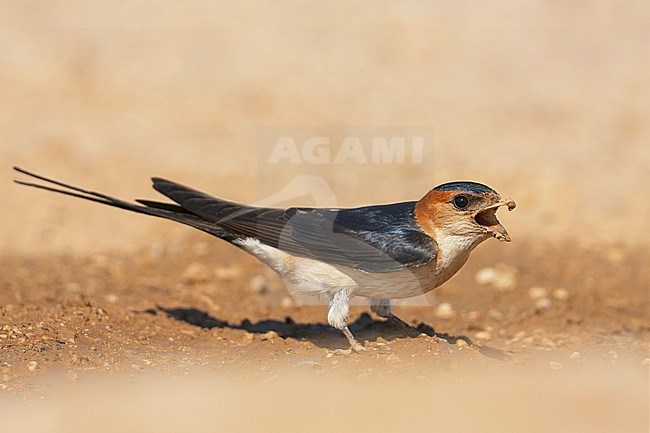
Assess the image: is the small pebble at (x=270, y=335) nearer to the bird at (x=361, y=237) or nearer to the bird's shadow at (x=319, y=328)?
the bird's shadow at (x=319, y=328)

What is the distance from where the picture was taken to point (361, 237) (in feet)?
22.9

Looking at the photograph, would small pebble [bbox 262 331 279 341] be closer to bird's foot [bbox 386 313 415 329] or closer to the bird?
the bird

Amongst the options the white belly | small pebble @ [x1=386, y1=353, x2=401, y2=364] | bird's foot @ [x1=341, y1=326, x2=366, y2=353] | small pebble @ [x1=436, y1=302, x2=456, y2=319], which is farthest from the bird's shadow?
small pebble @ [x1=436, y1=302, x2=456, y2=319]

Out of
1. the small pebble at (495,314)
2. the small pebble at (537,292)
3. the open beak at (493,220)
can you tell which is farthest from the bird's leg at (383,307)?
→ the small pebble at (537,292)

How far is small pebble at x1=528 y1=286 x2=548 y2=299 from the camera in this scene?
9.30 meters

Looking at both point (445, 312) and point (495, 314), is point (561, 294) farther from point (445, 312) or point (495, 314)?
point (445, 312)

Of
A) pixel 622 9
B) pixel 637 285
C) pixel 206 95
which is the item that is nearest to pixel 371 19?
pixel 206 95

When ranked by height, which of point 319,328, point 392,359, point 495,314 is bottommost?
point 392,359

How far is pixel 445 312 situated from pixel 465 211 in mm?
2401

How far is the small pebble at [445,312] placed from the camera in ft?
28.9

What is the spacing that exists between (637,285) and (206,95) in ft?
24.4

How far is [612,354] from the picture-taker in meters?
7.41

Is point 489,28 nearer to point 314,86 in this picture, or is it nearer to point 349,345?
point 314,86

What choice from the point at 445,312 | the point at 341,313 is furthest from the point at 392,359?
the point at 445,312
